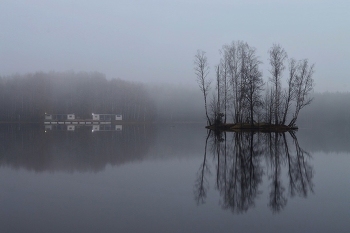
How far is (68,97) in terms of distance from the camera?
377 ft

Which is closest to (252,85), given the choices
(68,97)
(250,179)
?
(250,179)

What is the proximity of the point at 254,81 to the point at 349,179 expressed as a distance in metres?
30.2

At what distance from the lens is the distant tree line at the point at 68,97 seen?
10925 centimetres

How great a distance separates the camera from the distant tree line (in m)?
109

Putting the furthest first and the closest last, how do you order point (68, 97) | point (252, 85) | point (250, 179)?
point (68, 97) < point (252, 85) < point (250, 179)

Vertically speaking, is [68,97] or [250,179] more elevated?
[68,97]

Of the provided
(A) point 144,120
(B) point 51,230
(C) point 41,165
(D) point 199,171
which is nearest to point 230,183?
(D) point 199,171

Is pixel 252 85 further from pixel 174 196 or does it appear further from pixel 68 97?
pixel 68 97

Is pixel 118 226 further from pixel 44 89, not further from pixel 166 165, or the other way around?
pixel 44 89

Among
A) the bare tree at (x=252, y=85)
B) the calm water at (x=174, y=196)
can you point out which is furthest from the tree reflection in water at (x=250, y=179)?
the bare tree at (x=252, y=85)

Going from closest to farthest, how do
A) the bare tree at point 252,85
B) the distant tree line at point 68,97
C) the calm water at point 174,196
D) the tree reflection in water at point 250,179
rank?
the calm water at point 174,196
the tree reflection in water at point 250,179
the bare tree at point 252,85
the distant tree line at point 68,97

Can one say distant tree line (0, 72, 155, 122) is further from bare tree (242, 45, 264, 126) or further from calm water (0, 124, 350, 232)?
calm water (0, 124, 350, 232)

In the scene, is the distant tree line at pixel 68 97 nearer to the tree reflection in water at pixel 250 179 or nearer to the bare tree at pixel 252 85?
the bare tree at pixel 252 85

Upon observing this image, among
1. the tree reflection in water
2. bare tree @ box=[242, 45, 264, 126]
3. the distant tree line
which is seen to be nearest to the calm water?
the tree reflection in water
